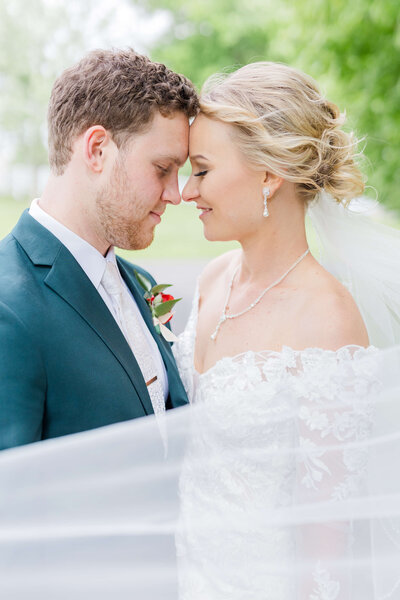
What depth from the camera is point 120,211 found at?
7.75ft

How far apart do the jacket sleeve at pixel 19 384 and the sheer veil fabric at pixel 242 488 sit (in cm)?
12

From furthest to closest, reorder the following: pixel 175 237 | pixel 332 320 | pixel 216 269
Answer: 1. pixel 175 237
2. pixel 216 269
3. pixel 332 320

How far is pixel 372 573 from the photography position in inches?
85.0

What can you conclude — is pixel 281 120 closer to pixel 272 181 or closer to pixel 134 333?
pixel 272 181

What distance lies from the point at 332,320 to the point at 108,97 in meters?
1.11

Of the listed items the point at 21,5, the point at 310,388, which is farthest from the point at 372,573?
the point at 21,5

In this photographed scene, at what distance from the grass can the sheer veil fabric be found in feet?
40.9

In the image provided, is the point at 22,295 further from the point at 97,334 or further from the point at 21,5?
the point at 21,5

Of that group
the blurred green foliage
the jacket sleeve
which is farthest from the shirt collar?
the blurred green foliage

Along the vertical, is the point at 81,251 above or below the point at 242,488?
above

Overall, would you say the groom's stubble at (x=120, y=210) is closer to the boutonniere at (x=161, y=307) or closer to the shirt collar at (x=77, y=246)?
the shirt collar at (x=77, y=246)

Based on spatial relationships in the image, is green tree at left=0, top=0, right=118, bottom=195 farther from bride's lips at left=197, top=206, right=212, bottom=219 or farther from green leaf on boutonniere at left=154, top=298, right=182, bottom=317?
green leaf on boutonniere at left=154, top=298, right=182, bottom=317

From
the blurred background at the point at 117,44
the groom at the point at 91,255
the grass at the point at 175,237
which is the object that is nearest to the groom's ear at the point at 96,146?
the groom at the point at 91,255

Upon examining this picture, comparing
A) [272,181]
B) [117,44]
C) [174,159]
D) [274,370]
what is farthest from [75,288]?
[117,44]
